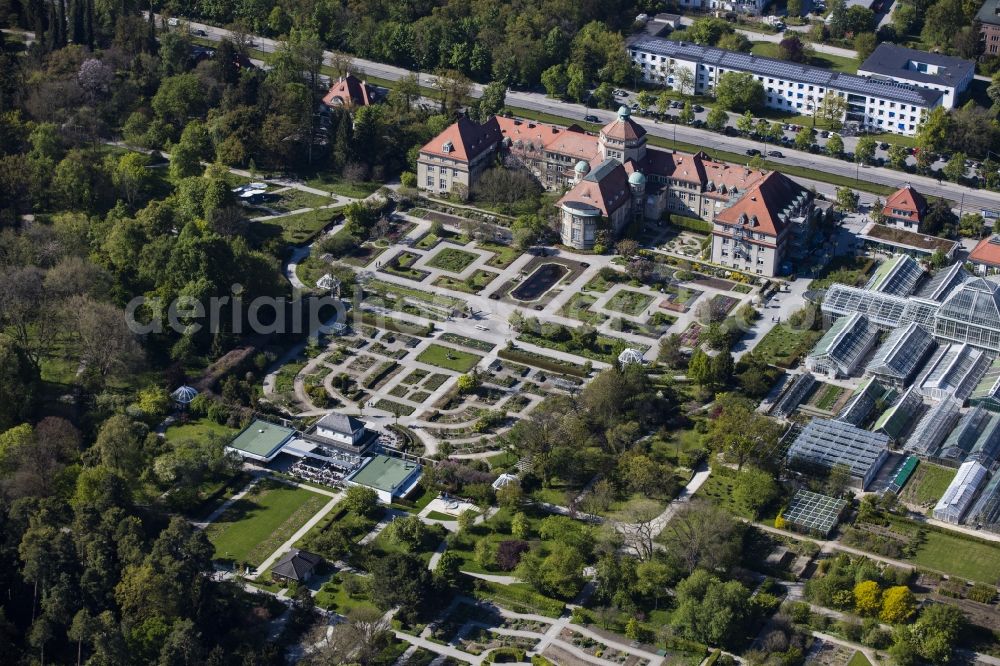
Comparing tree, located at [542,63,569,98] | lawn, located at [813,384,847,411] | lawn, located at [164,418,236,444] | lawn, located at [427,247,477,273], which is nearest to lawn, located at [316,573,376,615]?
lawn, located at [164,418,236,444]

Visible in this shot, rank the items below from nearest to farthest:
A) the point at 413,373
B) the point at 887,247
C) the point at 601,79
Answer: the point at 413,373, the point at 887,247, the point at 601,79

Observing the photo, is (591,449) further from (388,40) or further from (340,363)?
(388,40)

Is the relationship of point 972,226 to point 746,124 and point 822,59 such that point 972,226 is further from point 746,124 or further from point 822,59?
point 822,59

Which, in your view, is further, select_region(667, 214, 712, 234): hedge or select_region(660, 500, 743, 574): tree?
select_region(667, 214, 712, 234): hedge

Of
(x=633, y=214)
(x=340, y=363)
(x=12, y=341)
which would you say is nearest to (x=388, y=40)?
(x=633, y=214)

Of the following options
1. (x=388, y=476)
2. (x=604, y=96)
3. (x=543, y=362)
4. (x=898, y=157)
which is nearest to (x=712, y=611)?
(x=388, y=476)

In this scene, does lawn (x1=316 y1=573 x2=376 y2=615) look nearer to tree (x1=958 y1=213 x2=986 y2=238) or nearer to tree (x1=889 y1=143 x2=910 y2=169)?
tree (x1=958 y1=213 x2=986 y2=238)
